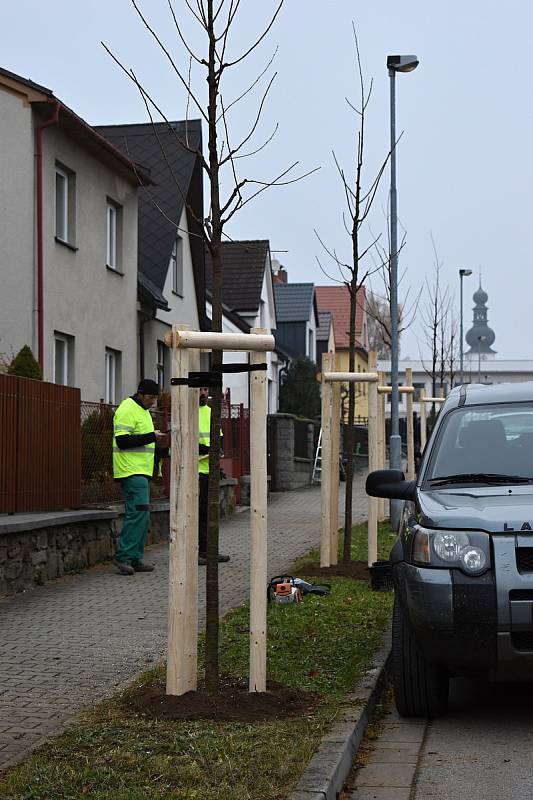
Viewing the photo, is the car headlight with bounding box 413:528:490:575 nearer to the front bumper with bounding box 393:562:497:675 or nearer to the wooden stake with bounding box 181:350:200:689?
the front bumper with bounding box 393:562:497:675

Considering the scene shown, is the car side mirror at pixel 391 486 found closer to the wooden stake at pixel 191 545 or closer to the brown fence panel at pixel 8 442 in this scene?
the wooden stake at pixel 191 545

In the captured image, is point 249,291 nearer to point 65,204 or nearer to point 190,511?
point 65,204

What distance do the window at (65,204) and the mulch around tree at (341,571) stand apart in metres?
9.55

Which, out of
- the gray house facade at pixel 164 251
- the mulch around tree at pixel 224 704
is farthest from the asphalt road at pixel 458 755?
the gray house facade at pixel 164 251

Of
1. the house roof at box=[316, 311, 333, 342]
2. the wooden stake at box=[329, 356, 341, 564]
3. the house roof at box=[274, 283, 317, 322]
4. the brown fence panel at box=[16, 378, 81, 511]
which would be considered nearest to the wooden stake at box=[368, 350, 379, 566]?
the wooden stake at box=[329, 356, 341, 564]

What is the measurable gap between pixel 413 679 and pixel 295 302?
4909cm

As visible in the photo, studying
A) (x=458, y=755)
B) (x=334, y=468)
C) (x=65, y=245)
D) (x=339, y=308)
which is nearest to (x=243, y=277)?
(x=65, y=245)

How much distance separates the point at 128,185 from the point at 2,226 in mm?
5937

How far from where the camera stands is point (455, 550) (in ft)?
20.7

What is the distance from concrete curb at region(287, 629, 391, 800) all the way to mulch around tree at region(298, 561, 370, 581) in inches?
184

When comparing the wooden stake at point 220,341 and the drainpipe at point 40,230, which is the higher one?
the drainpipe at point 40,230

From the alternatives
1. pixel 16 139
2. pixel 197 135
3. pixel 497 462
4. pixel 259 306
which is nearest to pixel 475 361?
pixel 259 306

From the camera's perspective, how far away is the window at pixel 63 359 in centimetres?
2070

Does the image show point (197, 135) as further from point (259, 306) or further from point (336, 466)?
point (336, 466)
